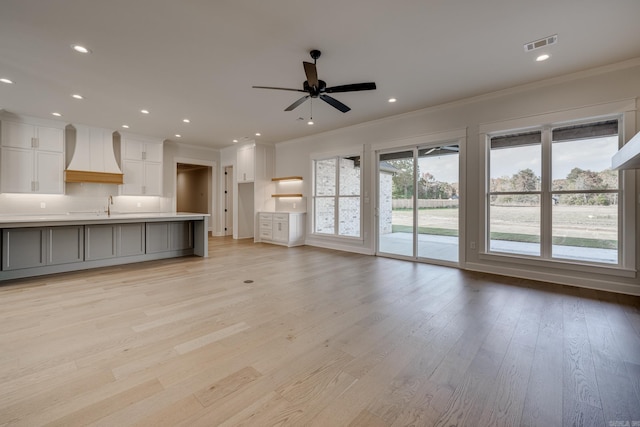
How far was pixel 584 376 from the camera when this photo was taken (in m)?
1.79

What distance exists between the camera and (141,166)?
7.11m

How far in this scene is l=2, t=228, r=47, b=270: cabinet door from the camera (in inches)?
152

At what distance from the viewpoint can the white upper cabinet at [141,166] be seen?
6871 millimetres

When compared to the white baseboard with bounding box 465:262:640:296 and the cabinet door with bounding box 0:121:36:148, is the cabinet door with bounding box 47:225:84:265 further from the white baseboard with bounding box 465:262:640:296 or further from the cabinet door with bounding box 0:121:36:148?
the white baseboard with bounding box 465:262:640:296

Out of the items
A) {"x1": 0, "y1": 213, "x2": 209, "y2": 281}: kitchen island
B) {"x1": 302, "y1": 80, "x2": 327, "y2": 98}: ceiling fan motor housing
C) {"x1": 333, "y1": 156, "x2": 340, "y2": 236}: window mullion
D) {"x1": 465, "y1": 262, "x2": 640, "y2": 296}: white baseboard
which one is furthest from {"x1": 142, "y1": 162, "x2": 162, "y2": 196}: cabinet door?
{"x1": 465, "y1": 262, "x2": 640, "y2": 296}: white baseboard

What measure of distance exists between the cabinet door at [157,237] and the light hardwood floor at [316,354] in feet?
5.28

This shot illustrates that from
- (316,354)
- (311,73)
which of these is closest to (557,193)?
(311,73)

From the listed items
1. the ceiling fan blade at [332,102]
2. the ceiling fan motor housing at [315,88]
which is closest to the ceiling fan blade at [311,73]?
the ceiling fan motor housing at [315,88]

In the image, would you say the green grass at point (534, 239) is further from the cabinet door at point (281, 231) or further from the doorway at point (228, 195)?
the doorway at point (228, 195)

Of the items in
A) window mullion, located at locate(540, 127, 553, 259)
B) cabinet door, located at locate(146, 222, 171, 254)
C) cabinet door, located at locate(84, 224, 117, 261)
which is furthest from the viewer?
cabinet door, located at locate(146, 222, 171, 254)

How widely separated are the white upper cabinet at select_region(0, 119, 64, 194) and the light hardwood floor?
10.9 ft

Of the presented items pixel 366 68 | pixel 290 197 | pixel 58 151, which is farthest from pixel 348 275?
pixel 58 151

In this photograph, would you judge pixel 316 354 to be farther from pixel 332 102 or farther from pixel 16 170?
Answer: pixel 16 170

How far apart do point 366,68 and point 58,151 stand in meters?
6.87
